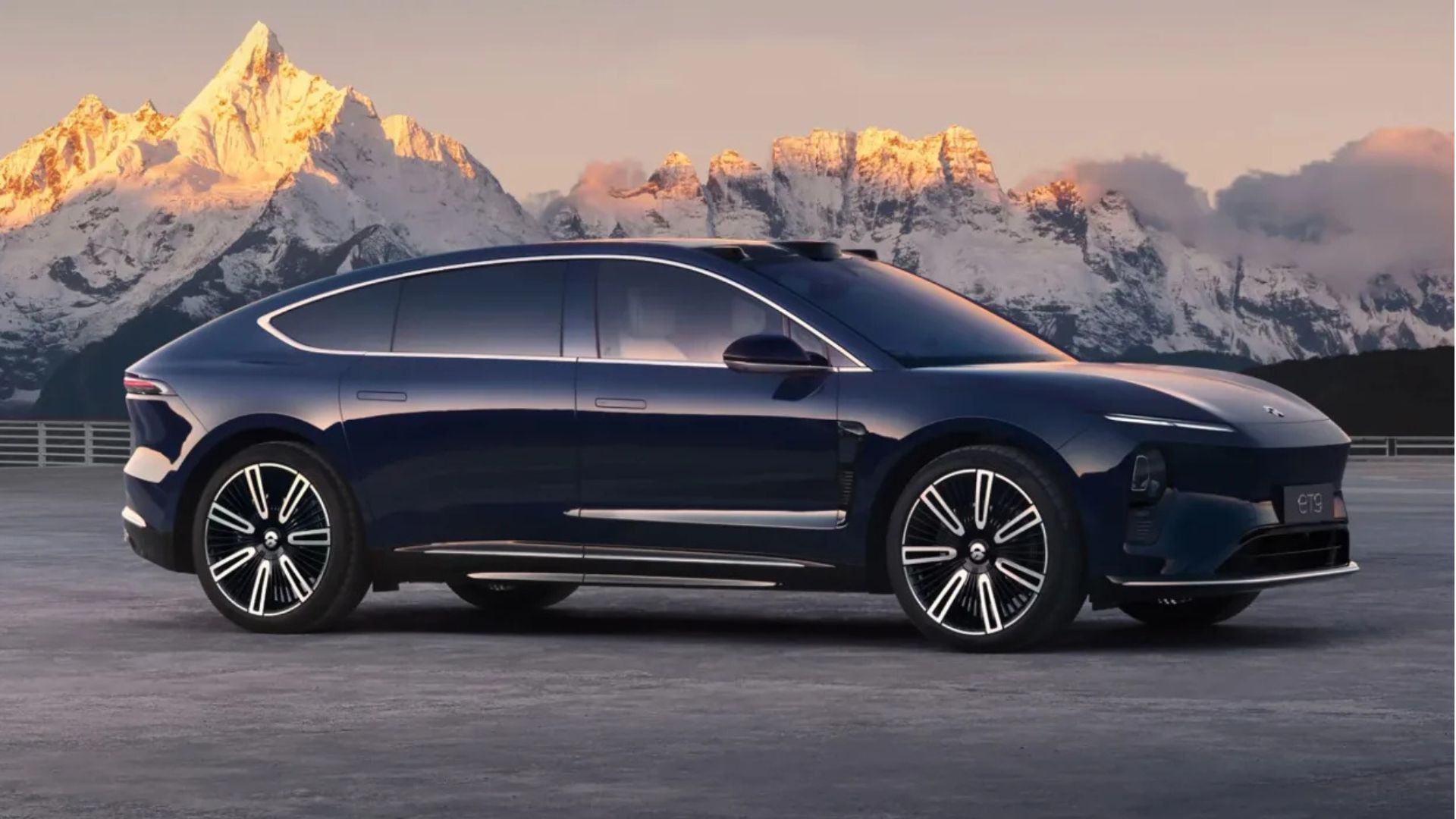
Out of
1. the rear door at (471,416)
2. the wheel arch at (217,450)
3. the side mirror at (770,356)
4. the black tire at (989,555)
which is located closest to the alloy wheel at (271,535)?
the wheel arch at (217,450)

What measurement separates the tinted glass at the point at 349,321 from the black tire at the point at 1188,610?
326 cm

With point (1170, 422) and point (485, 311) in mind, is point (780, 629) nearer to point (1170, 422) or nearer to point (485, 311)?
point (485, 311)

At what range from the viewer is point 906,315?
36.0 ft

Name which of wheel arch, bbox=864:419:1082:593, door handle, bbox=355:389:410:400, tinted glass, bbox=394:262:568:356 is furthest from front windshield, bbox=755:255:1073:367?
door handle, bbox=355:389:410:400

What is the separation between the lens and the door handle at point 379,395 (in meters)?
11.2

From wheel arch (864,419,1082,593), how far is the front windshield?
0.33 meters

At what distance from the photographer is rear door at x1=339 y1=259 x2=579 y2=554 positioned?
1095 cm

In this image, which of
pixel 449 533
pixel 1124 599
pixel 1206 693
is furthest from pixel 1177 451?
pixel 449 533

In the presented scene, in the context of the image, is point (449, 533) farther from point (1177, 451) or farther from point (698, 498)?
point (1177, 451)

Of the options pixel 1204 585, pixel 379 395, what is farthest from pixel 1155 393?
pixel 379 395

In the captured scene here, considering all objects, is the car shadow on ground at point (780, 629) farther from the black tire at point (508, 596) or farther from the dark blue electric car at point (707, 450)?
the dark blue electric car at point (707, 450)

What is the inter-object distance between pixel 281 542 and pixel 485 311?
1.26m

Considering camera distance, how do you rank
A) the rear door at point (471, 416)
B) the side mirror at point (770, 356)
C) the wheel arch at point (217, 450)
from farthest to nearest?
the wheel arch at point (217, 450) < the rear door at point (471, 416) < the side mirror at point (770, 356)

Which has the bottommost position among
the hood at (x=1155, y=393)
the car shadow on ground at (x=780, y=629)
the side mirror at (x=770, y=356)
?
the car shadow on ground at (x=780, y=629)
